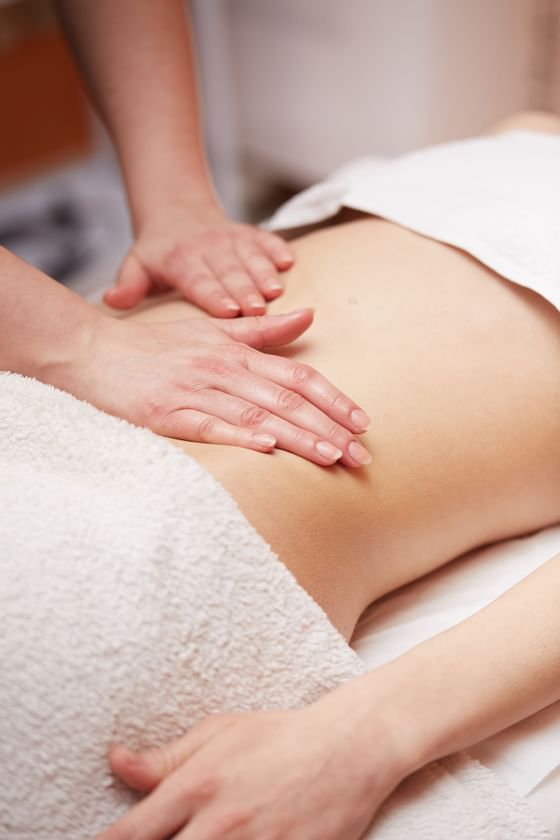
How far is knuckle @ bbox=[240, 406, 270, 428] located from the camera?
32.3 inches

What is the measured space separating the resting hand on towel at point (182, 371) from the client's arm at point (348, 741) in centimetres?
20

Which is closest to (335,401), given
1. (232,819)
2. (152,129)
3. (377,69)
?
(232,819)

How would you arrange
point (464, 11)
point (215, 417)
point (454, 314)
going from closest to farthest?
point (215, 417) → point (454, 314) → point (464, 11)

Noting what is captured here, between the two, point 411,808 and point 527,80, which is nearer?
point 411,808

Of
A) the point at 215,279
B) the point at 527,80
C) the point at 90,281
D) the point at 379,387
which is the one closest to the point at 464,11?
the point at 527,80

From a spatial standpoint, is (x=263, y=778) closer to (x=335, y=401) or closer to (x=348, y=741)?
(x=348, y=741)

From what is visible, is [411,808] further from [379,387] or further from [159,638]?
[379,387]

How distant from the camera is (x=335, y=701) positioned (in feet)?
2.29

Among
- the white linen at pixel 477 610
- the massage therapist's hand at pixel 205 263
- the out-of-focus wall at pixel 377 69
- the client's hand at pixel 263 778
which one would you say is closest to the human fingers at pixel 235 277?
the massage therapist's hand at pixel 205 263

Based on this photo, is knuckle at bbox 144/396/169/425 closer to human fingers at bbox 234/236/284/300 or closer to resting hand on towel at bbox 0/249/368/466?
resting hand on towel at bbox 0/249/368/466

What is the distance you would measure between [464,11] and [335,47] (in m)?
0.35

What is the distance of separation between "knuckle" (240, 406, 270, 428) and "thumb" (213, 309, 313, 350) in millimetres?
120

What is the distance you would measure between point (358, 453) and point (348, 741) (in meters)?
0.25

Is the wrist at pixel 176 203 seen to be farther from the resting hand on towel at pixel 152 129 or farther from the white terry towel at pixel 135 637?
the white terry towel at pixel 135 637
